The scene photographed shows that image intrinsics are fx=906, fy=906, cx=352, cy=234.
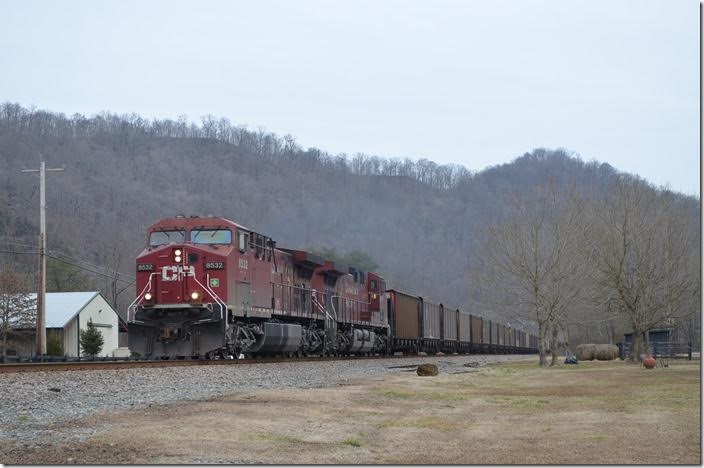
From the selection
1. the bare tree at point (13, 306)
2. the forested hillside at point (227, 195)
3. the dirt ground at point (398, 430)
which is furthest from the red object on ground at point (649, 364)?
the forested hillside at point (227, 195)

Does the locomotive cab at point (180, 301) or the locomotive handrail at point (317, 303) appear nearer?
the locomotive cab at point (180, 301)

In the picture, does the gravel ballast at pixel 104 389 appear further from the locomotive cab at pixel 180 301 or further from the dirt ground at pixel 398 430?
the locomotive cab at pixel 180 301

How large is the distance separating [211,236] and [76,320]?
101 ft

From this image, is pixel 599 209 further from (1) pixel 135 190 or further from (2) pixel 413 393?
(1) pixel 135 190

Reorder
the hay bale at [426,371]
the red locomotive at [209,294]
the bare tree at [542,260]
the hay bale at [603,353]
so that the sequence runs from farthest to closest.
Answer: the hay bale at [603,353] < the bare tree at [542,260] < the red locomotive at [209,294] < the hay bale at [426,371]

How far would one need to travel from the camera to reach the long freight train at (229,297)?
24.8 metres

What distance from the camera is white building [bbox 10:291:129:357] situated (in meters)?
51.9

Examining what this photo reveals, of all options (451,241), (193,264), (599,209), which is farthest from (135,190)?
(193,264)

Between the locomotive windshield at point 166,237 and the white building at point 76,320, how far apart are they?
26.3 meters

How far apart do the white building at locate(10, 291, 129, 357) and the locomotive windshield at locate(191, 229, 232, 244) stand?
2722cm

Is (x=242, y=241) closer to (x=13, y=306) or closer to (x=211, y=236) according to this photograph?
(x=211, y=236)

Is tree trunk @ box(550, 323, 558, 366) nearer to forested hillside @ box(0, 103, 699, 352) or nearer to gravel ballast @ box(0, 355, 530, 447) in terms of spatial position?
gravel ballast @ box(0, 355, 530, 447)

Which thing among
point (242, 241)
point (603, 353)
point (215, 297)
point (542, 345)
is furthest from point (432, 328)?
point (215, 297)

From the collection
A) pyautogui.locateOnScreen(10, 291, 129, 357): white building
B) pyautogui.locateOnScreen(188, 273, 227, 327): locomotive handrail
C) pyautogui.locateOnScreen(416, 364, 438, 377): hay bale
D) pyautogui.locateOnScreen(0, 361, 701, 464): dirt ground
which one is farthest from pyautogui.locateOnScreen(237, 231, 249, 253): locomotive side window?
pyautogui.locateOnScreen(10, 291, 129, 357): white building
